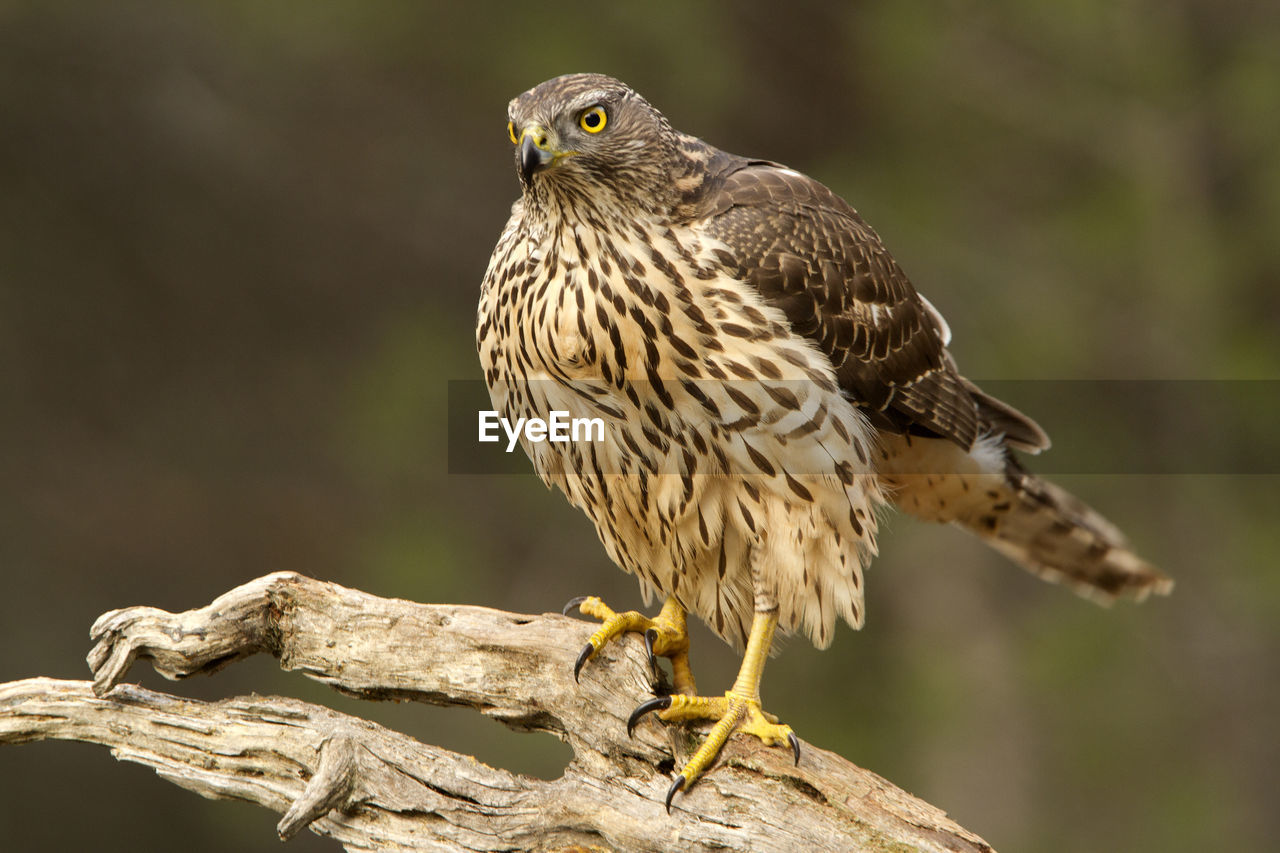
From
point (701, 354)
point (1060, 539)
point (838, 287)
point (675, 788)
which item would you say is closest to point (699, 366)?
point (701, 354)

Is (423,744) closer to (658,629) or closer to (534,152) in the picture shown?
(658,629)

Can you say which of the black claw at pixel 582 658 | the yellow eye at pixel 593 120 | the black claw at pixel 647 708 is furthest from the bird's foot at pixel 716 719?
the yellow eye at pixel 593 120

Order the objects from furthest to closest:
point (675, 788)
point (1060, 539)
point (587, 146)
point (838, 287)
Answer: point (1060, 539)
point (838, 287)
point (587, 146)
point (675, 788)

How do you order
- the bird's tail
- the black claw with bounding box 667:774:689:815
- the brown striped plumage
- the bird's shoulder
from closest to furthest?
the black claw with bounding box 667:774:689:815, the brown striped plumage, the bird's shoulder, the bird's tail

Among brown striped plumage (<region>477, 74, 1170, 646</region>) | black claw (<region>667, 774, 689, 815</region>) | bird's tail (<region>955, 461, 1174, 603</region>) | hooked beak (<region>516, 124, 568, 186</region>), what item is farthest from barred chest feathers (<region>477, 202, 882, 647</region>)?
bird's tail (<region>955, 461, 1174, 603</region>)

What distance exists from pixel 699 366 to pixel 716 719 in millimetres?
808

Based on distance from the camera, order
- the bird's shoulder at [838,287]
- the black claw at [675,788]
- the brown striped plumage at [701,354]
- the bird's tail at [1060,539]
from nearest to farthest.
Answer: the black claw at [675,788] < the brown striped plumage at [701,354] < the bird's shoulder at [838,287] < the bird's tail at [1060,539]

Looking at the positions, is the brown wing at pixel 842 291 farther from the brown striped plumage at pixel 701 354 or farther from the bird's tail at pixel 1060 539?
the bird's tail at pixel 1060 539

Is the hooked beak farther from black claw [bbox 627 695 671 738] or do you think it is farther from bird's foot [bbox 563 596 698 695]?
black claw [bbox 627 695 671 738]

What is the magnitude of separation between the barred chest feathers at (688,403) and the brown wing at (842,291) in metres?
0.08

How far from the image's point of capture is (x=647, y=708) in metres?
2.88

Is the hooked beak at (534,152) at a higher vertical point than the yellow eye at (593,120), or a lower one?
lower

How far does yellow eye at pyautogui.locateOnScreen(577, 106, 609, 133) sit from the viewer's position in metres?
2.92

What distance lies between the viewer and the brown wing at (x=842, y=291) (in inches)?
119
